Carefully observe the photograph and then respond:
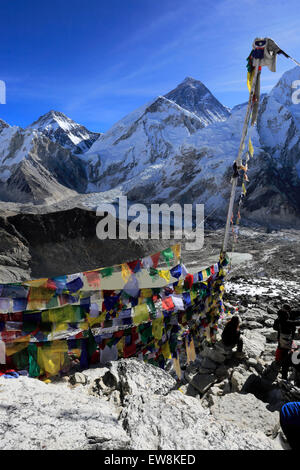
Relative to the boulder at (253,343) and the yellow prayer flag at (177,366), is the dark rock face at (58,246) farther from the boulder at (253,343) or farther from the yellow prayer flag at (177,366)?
the yellow prayer flag at (177,366)

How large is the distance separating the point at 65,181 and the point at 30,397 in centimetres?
8935

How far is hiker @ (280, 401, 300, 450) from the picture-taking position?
104 inches

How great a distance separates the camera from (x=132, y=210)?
5766 centimetres

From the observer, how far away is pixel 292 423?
2.72m

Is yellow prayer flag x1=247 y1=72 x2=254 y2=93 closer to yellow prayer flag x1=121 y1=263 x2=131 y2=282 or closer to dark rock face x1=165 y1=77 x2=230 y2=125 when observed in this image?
yellow prayer flag x1=121 y1=263 x2=131 y2=282

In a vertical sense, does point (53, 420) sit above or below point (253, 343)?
above

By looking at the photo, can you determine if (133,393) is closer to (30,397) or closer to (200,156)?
(30,397)

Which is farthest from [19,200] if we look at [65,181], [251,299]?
[251,299]

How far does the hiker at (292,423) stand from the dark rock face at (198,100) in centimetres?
15283

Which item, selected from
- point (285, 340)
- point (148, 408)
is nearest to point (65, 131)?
point (285, 340)

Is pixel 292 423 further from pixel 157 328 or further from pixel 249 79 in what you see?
pixel 249 79

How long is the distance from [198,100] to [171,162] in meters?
99.2

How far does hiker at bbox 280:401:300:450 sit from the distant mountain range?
169 feet

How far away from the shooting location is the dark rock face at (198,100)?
146 m
